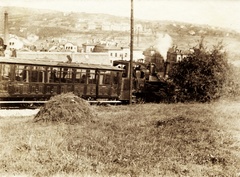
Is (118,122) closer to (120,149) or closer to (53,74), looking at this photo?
(120,149)

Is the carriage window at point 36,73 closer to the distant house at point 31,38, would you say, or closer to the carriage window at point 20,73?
the carriage window at point 20,73

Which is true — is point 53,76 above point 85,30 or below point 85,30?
below

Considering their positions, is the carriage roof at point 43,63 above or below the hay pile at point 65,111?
above

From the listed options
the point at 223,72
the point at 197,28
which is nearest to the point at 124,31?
the point at 197,28

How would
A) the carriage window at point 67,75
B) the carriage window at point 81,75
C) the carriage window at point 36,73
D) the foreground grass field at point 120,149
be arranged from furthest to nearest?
the carriage window at point 81,75, the carriage window at point 67,75, the carriage window at point 36,73, the foreground grass field at point 120,149

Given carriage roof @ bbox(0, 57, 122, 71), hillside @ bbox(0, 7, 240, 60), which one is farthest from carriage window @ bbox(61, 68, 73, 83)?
hillside @ bbox(0, 7, 240, 60)

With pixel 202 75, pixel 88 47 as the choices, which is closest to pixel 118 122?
pixel 202 75

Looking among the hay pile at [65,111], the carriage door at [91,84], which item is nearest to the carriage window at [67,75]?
the carriage door at [91,84]
